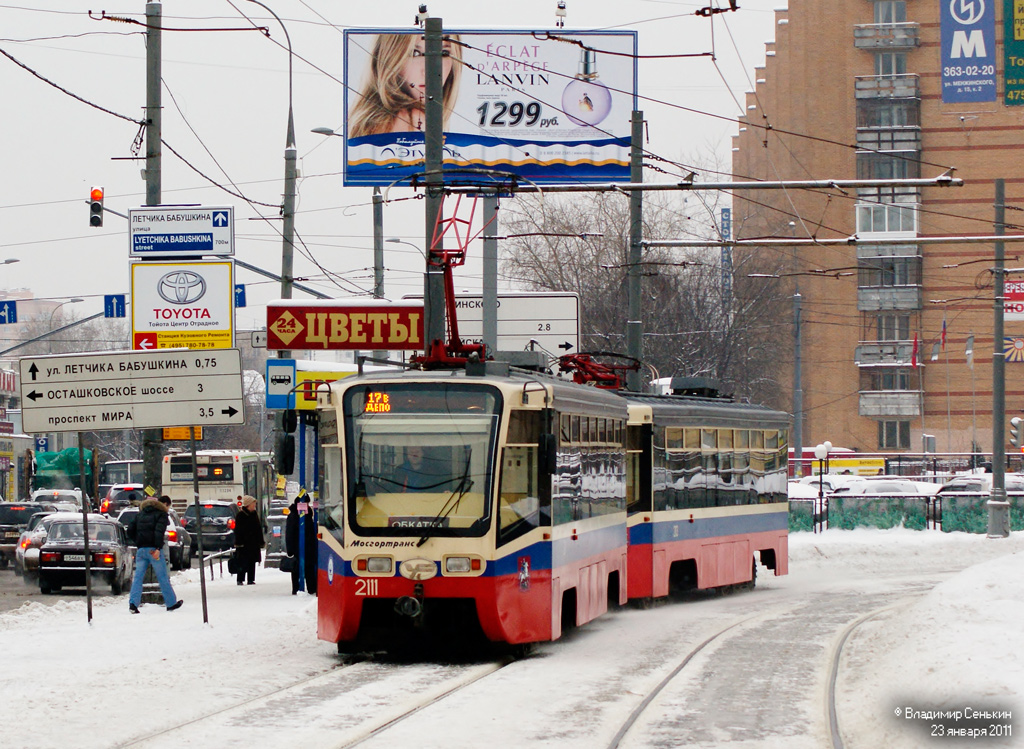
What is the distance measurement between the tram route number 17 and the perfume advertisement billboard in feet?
73.3

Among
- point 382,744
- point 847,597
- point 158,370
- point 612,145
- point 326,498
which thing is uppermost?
point 612,145

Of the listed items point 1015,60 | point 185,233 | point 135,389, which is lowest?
point 135,389

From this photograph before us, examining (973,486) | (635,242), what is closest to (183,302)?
(635,242)

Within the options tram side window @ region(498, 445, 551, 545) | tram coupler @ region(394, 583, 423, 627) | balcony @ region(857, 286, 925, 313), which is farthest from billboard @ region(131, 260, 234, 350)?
balcony @ region(857, 286, 925, 313)

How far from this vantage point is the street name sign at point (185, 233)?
21.4 metres

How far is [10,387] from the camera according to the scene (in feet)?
343

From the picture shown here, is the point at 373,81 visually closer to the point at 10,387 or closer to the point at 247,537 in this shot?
the point at 247,537

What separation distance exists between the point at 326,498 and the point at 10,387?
9610 cm

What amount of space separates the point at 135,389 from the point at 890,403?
5690cm

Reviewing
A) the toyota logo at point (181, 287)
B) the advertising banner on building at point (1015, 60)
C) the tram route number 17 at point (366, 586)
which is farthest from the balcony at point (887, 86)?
the tram route number 17 at point (366, 586)

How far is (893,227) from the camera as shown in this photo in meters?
68.9

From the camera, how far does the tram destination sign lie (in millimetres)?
17359

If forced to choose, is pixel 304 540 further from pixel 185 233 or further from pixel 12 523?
pixel 12 523

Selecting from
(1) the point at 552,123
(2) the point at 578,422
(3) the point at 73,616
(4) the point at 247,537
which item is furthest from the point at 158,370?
(1) the point at 552,123
